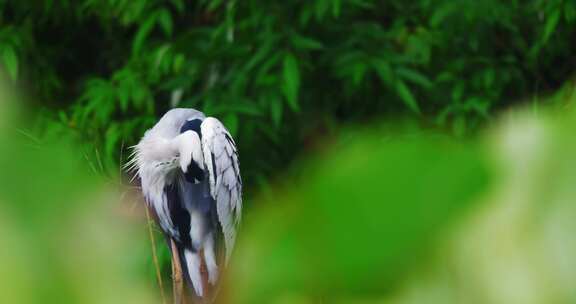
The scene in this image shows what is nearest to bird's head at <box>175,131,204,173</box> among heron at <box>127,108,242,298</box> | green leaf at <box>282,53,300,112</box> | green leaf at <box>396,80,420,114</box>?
heron at <box>127,108,242,298</box>

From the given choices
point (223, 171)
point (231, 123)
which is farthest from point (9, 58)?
point (223, 171)

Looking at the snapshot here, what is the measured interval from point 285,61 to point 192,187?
2.87 ft

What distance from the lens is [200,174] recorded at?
591 millimetres

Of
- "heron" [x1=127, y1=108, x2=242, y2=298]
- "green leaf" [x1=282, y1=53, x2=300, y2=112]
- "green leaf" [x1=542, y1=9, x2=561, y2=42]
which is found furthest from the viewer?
"green leaf" [x1=542, y1=9, x2=561, y2=42]

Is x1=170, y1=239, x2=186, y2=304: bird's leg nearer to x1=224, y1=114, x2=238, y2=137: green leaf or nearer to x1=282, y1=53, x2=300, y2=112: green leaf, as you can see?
x1=224, y1=114, x2=238, y2=137: green leaf

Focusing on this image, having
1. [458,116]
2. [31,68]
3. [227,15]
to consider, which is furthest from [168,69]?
[458,116]

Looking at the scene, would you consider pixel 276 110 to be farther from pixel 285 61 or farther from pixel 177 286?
pixel 177 286

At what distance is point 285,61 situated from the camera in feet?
4.78

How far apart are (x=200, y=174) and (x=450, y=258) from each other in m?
0.49

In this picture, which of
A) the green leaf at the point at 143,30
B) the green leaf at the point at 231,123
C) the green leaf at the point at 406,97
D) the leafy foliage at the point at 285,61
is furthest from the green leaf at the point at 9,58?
the green leaf at the point at 406,97

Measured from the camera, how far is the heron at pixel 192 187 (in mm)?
552

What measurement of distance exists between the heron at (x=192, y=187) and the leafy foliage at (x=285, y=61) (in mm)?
557

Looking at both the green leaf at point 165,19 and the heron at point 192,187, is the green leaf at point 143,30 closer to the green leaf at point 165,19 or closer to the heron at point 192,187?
the green leaf at point 165,19

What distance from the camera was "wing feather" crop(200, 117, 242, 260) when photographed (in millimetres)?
596
